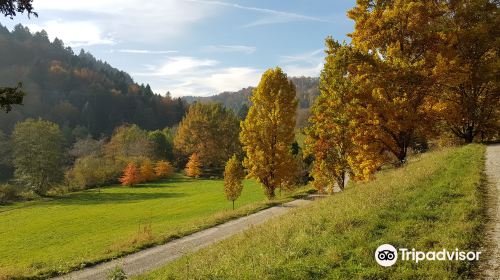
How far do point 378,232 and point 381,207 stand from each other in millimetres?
2173

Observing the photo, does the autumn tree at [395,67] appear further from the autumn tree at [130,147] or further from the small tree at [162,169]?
the autumn tree at [130,147]

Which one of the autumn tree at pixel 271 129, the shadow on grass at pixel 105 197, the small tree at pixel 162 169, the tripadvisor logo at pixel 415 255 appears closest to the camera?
the tripadvisor logo at pixel 415 255

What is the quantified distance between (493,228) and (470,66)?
18.8 m

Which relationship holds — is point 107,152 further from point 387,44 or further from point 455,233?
point 455,233

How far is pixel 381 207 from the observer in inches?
475

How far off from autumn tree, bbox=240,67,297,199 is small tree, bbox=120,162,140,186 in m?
57.9

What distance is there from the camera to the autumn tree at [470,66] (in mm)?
22781

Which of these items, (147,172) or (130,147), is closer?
(147,172)

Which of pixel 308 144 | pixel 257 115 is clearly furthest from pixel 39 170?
pixel 308 144

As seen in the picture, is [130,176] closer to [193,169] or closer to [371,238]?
[193,169]

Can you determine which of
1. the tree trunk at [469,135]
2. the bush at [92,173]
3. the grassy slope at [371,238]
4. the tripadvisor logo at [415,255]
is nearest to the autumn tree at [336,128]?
the tree trunk at [469,135]

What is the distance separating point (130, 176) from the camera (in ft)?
286

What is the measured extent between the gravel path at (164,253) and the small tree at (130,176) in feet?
207

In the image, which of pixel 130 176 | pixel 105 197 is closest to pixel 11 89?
pixel 105 197
